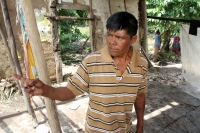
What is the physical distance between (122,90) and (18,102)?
10.2 ft

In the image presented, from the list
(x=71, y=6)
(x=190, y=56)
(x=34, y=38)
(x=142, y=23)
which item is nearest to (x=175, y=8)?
(x=142, y=23)

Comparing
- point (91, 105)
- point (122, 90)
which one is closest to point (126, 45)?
point (122, 90)

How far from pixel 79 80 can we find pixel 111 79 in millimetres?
215

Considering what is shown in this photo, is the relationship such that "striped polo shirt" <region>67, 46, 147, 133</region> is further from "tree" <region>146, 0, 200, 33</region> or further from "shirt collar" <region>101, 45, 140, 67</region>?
"tree" <region>146, 0, 200, 33</region>

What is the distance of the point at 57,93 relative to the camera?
3.52 ft

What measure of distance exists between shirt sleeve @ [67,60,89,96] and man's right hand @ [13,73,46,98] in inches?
8.9

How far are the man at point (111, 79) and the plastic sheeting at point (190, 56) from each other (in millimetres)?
3469

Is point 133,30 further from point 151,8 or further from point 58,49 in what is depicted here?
→ point 151,8

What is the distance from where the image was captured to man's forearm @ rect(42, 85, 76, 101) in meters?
1.01

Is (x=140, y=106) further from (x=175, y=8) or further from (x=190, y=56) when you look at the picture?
(x=175, y=8)

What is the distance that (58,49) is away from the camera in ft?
13.5

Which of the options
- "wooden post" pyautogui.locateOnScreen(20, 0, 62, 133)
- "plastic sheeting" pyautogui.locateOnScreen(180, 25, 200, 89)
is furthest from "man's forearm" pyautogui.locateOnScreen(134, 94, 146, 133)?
"plastic sheeting" pyautogui.locateOnScreen(180, 25, 200, 89)

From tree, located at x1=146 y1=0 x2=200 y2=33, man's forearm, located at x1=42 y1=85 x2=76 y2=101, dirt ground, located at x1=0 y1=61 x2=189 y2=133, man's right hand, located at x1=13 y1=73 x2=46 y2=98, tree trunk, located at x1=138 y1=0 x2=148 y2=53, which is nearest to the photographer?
man's right hand, located at x1=13 y1=73 x2=46 y2=98

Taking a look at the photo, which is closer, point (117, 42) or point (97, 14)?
point (117, 42)
